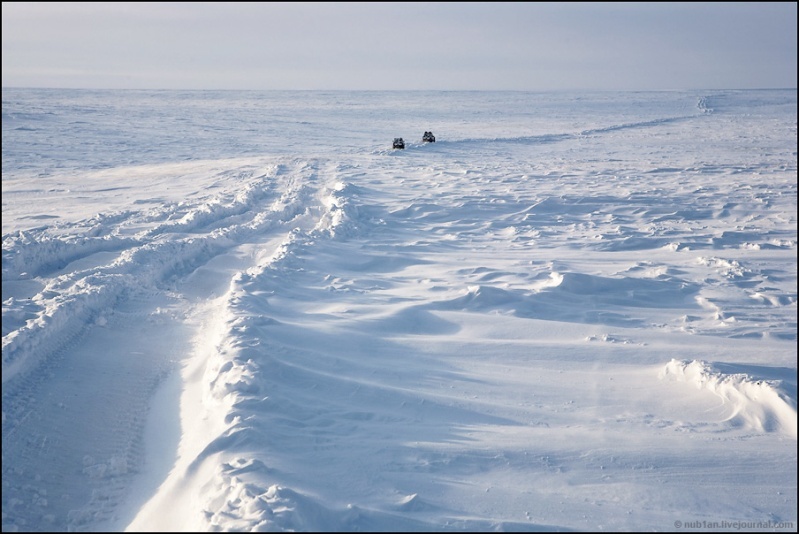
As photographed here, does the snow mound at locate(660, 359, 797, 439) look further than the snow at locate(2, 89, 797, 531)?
Yes

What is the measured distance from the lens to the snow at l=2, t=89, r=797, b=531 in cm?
297

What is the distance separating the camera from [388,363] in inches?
179

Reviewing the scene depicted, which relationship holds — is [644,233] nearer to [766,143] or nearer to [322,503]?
[322,503]

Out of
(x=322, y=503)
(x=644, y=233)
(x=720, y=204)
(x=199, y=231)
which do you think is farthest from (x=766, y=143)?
(x=322, y=503)

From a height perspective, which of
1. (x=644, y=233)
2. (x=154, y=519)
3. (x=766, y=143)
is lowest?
(x=154, y=519)

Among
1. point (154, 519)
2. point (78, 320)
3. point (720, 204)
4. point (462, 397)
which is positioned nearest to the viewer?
point (154, 519)

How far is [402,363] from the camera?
4543 mm

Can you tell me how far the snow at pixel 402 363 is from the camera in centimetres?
297

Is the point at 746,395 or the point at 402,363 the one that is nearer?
the point at 746,395

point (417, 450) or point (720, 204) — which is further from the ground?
point (720, 204)

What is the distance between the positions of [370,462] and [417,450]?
0.94 feet

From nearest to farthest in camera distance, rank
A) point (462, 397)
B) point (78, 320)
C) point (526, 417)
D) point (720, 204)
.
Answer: point (526, 417)
point (462, 397)
point (78, 320)
point (720, 204)

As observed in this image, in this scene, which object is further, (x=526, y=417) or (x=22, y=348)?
(x=22, y=348)

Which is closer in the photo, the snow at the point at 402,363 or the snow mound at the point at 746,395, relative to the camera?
the snow at the point at 402,363
